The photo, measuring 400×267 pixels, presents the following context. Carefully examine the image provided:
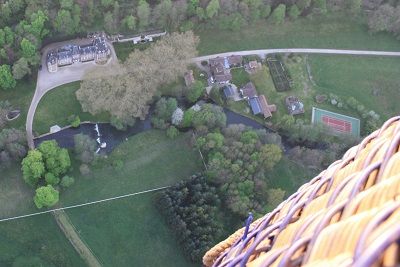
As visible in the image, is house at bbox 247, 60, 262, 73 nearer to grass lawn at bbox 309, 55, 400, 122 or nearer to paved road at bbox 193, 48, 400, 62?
paved road at bbox 193, 48, 400, 62

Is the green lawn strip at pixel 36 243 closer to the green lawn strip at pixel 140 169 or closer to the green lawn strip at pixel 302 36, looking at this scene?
the green lawn strip at pixel 140 169

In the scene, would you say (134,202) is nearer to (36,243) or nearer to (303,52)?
(36,243)

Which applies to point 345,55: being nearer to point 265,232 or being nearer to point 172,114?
point 172,114

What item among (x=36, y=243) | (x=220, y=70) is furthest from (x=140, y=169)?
(x=220, y=70)

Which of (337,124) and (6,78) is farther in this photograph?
(337,124)

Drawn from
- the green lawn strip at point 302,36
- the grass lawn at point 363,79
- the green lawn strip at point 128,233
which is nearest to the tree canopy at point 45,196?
the green lawn strip at point 128,233

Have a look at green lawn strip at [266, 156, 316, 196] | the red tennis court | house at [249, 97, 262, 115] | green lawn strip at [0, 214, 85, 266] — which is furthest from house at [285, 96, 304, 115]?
green lawn strip at [0, 214, 85, 266]
